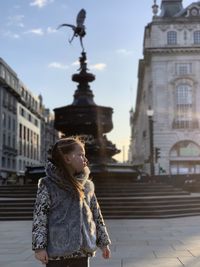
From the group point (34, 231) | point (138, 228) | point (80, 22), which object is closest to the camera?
point (34, 231)

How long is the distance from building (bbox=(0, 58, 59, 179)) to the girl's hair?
62.6 m

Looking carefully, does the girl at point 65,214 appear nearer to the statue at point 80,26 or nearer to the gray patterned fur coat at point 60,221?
the gray patterned fur coat at point 60,221

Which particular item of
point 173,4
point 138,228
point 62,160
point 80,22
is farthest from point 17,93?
point 62,160

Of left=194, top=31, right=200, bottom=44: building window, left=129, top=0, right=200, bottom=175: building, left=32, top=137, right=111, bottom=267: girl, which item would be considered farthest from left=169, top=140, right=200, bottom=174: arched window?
left=32, top=137, right=111, bottom=267: girl

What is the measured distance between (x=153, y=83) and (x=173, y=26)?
29.5 ft

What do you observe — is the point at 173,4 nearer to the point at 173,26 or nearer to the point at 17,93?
the point at 173,26

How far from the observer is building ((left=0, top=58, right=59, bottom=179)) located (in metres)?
73.2

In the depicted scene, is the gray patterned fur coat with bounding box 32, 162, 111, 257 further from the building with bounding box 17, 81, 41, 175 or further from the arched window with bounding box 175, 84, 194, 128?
the building with bounding box 17, 81, 41, 175

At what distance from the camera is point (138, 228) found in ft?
42.0

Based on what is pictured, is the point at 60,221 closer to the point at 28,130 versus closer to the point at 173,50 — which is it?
the point at 173,50

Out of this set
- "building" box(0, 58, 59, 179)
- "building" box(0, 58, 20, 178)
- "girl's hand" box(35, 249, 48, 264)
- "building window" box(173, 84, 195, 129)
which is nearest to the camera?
"girl's hand" box(35, 249, 48, 264)

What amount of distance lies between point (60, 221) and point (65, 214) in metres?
0.07

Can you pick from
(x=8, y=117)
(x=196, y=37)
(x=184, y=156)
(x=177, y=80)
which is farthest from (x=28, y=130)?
(x=196, y=37)

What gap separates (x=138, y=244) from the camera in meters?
9.86
